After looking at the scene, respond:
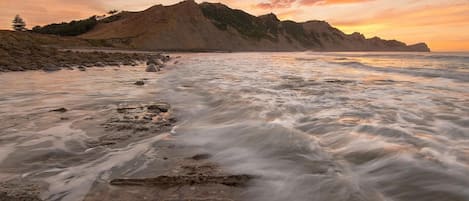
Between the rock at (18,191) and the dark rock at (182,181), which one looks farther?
the dark rock at (182,181)

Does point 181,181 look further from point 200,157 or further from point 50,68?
point 50,68

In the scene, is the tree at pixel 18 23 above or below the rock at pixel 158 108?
above

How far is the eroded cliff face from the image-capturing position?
88.5 metres

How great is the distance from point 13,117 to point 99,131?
5.44ft

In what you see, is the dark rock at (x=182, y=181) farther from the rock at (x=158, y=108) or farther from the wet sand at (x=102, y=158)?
the rock at (x=158, y=108)

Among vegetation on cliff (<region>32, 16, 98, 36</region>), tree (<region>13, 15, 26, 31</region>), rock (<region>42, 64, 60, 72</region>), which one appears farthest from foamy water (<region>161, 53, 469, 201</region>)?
tree (<region>13, 15, 26, 31</region>)

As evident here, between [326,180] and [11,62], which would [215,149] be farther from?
[11,62]

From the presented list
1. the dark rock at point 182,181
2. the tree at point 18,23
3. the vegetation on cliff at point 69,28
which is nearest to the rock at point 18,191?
the dark rock at point 182,181

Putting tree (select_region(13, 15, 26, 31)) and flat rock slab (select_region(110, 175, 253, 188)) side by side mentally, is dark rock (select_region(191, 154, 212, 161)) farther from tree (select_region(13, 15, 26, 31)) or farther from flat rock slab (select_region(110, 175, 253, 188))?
tree (select_region(13, 15, 26, 31))

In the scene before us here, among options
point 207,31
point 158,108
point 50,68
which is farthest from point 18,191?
point 207,31

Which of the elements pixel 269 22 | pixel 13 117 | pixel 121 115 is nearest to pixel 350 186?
pixel 121 115

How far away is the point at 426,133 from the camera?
4.26m

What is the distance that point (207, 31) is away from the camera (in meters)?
107

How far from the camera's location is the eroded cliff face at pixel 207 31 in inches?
3484
